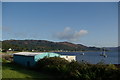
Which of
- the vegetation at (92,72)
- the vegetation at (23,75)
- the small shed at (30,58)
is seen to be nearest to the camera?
the vegetation at (92,72)

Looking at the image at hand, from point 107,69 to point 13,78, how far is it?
6.07 m

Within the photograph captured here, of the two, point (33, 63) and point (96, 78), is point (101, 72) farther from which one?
point (33, 63)

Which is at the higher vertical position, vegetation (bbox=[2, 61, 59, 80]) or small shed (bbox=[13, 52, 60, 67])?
small shed (bbox=[13, 52, 60, 67])

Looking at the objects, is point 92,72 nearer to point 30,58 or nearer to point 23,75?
point 23,75

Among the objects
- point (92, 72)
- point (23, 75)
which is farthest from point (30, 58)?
point (92, 72)

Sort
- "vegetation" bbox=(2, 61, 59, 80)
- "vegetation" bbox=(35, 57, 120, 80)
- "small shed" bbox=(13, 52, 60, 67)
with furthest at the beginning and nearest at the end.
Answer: "small shed" bbox=(13, 52, 60, 67) < "vegetation" bbox=(2, 61, 59, 80) < "vegetation" bbox=(35, 57, 120, 80)

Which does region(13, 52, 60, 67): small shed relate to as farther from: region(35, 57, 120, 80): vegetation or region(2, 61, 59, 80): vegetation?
region(35, 57, 120, 80): vegetation

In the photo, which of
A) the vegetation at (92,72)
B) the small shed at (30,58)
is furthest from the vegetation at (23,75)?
the small shed at (30,58)

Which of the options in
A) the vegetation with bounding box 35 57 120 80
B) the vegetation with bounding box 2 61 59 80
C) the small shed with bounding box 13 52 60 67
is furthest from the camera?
the small shed with bounding box 13 52 60 67

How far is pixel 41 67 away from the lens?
21.5 m

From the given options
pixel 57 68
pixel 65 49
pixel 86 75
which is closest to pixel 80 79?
pixel 86 75

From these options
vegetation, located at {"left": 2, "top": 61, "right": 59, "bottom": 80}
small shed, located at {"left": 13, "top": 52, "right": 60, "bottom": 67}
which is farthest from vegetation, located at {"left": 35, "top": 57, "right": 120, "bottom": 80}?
small shed, located at {"left": 13, "top": 52, "right": 60, "bottom": 67}

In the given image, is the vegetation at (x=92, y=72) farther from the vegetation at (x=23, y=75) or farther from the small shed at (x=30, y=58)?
the small shed at (x=30, y=58)

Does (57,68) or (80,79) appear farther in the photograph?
(57,68)
